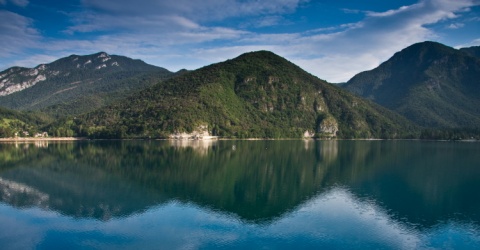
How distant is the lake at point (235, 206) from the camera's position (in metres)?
37.4

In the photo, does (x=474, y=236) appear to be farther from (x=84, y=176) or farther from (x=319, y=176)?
(x=84, y=176)

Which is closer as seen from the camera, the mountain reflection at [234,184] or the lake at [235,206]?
the lake at [235,206]

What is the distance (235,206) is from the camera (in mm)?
50031

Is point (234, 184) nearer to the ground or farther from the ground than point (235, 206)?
farther from the ground

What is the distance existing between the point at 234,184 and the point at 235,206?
15356mm

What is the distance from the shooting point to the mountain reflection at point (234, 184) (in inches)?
1957

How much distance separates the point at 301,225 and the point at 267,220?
4.12 metres

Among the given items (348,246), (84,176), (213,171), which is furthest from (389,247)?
(84,176)

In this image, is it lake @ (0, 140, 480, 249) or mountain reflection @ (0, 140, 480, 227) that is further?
mountain reflection @ (0, 140, 480, 227)

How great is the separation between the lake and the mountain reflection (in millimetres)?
186

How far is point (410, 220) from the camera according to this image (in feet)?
146

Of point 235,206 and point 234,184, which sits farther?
point 234,184

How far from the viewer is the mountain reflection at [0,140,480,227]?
163 feet

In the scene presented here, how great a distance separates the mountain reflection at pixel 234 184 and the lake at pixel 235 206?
0.19 meters
